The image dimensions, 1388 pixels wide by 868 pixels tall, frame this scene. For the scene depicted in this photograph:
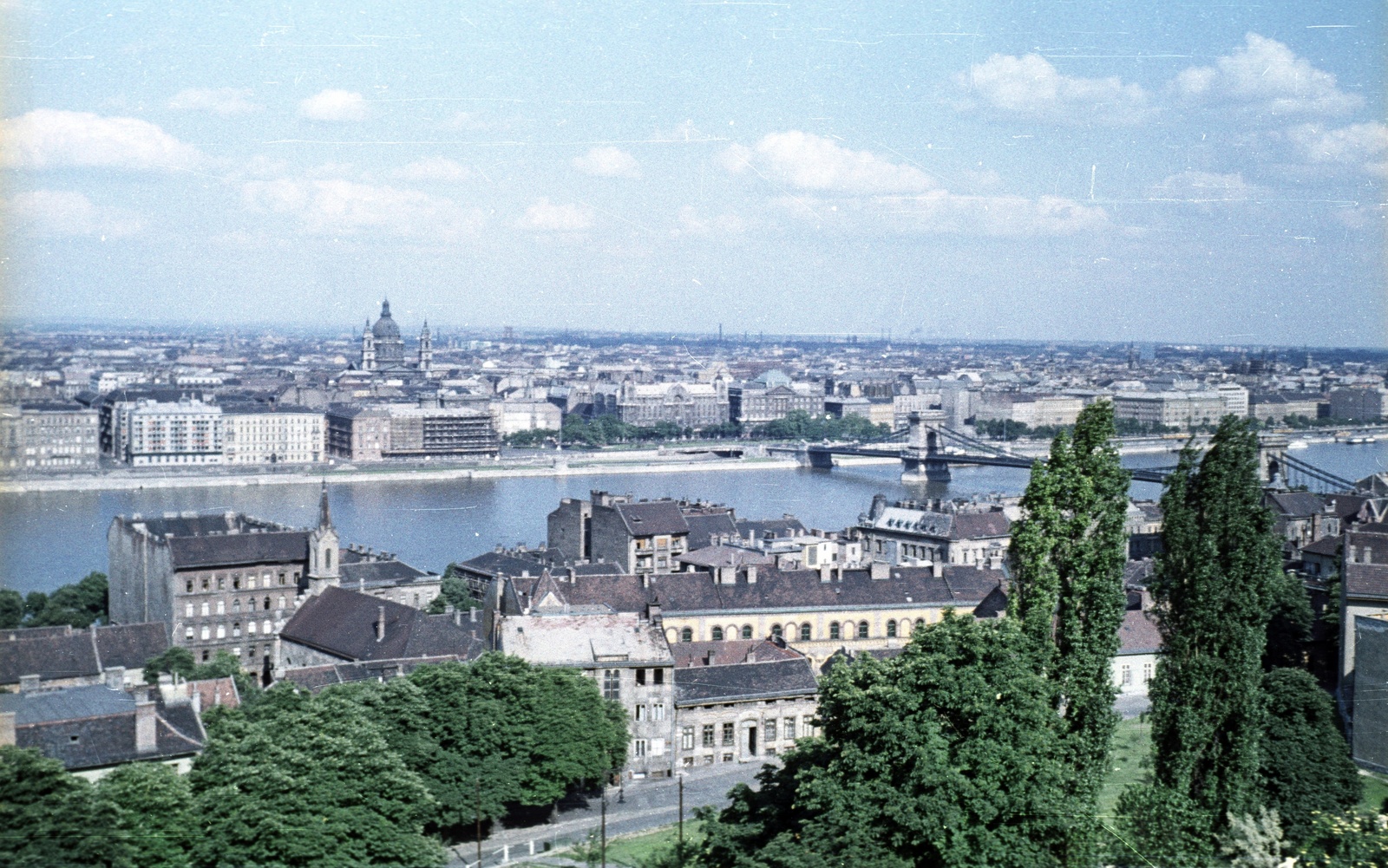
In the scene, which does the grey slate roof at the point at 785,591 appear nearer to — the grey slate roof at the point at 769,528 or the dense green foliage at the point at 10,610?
the dense green foliage at the point at 10,610

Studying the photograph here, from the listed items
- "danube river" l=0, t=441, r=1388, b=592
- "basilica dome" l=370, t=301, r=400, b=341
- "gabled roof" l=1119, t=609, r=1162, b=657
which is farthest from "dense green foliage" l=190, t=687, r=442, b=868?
"basilica dome" l=370, t=301, r=400, b=341

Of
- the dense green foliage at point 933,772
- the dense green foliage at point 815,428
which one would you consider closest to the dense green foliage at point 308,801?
the dense green foliage at point 933,772

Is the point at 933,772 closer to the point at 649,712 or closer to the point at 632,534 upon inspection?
the point at 649,712

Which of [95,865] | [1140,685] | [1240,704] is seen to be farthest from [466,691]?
[1140,685]

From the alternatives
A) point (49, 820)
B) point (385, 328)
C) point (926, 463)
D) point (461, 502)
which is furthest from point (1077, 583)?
point (385, 328)

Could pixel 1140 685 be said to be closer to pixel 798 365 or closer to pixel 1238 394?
pixel 1238 394

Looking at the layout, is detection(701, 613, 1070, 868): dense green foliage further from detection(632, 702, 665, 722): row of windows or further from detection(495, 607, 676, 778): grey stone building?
detection(632, 702, 665, 722): row of windows
